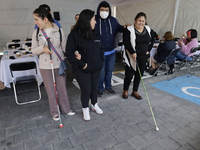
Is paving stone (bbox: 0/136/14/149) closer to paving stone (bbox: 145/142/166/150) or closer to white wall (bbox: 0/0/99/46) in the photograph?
paving stone (bbox: 145/142/166/150)

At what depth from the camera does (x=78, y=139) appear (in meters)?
1.93

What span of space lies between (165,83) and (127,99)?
1369 millimetres

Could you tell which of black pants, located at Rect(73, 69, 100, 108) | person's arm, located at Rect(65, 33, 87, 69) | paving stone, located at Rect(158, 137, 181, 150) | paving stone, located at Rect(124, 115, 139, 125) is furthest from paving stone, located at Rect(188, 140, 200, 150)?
person's arm, located at Rect(65, 33, 87, 69)

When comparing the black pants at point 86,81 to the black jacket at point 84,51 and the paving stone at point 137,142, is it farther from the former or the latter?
the paving stone at point 137,142

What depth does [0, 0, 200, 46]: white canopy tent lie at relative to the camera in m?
5.90

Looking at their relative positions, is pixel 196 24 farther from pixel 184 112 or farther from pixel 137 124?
pixel 137 124

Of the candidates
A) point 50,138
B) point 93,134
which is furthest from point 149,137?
point 50,138

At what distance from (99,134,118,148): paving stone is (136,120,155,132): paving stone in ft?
1.58

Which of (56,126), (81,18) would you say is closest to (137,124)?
(56,126)

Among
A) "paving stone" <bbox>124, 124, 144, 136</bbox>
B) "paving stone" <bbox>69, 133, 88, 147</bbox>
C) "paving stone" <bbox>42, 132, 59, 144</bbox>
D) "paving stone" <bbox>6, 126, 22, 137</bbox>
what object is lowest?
"paving stone" <bbox>124, 124, 144, 136</bbox>

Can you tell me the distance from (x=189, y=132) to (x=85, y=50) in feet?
6.00

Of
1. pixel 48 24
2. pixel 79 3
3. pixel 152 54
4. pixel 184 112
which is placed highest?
pixel 79 3

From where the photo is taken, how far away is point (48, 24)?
1950mm

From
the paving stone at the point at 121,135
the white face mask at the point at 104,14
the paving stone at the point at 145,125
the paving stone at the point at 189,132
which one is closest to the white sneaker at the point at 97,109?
the paving stone at the point at 121,135
